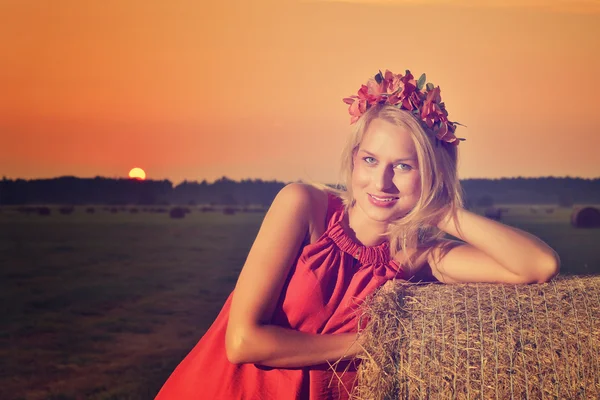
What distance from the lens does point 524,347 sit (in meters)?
2.85

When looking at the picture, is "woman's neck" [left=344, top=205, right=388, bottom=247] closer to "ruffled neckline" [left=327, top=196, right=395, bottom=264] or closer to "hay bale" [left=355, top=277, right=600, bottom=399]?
"ruffled neckline" [left=327, top=196, right=395, bottom=264]

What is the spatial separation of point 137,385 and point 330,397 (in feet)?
14.8

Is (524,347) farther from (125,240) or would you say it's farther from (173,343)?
(125,240)

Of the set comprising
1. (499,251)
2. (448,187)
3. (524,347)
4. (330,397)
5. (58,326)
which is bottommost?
(58,326)

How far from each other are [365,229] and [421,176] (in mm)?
332

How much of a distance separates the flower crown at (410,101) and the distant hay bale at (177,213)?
26.9m

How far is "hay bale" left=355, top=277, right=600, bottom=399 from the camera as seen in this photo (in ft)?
8.87

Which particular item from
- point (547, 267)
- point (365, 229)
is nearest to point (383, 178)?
point (365, 229)

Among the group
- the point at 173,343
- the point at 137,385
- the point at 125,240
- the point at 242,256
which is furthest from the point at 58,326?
the point at 125,240

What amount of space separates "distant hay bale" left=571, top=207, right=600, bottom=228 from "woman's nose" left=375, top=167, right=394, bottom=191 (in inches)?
859

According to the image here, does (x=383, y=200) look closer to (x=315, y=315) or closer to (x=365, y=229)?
(x=365, y=229)

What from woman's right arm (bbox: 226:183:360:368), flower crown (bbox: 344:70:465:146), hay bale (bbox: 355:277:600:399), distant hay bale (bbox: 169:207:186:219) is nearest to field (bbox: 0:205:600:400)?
hay bale (bbox: 355:277:600:399)

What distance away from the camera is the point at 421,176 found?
2887 mm

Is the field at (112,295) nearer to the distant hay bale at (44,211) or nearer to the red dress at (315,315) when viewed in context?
the red dress at (315,315)
